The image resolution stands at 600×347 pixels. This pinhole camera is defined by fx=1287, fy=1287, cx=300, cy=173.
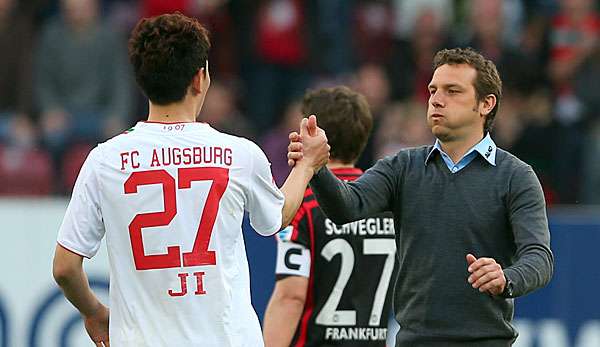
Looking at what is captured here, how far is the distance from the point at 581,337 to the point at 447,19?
4.99 metres

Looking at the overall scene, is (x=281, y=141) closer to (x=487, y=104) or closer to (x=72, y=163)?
(x=72, y=163)

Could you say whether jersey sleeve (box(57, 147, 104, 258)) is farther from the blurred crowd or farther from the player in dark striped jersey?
the blurred crowd

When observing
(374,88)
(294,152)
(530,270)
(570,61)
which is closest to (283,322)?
(294,152)

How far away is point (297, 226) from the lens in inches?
238

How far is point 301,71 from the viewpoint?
12.9 meters

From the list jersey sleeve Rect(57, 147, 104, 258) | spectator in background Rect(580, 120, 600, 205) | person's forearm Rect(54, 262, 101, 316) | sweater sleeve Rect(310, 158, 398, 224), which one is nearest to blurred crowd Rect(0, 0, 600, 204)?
spectator in background Rect(580, 120, 600, 205)

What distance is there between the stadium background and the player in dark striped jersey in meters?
5.10

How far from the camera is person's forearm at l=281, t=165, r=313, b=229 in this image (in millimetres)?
5059

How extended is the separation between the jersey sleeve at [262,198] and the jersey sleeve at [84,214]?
581 millimetres

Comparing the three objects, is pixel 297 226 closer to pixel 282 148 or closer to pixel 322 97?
pixel 322 97

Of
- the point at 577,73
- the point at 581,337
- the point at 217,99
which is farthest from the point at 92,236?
the point at 577,73

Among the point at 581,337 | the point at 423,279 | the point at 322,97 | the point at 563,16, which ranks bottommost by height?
the point at 581,337

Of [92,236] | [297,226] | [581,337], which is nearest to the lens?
[92,236]

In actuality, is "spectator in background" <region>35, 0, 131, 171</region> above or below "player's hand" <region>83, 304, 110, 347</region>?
above
